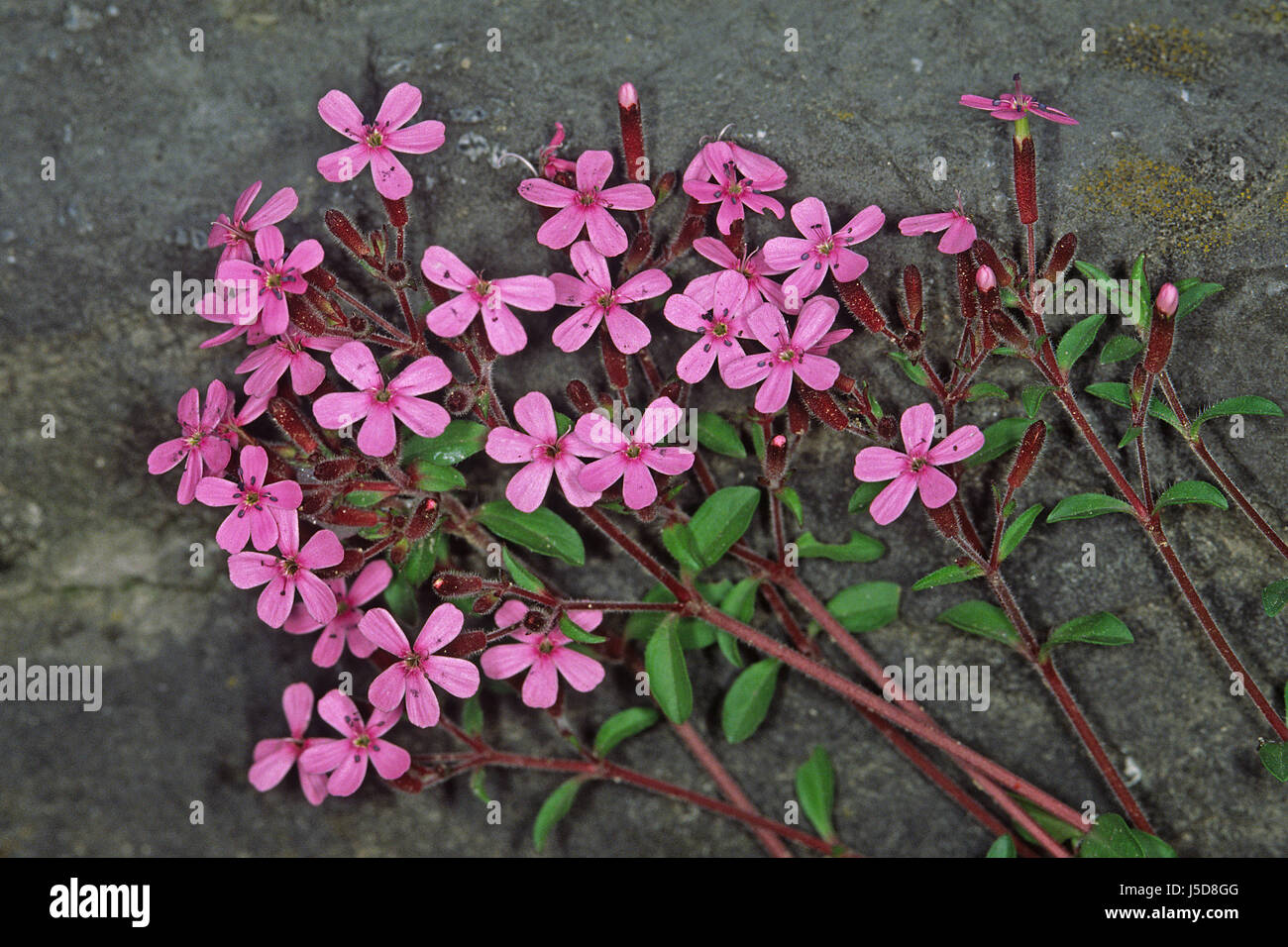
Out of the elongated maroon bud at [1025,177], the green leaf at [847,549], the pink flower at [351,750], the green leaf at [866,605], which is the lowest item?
the pink flower at [351,750]

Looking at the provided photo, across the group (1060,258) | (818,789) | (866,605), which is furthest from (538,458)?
(818,789)

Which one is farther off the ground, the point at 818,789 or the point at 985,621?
the point at 985,621

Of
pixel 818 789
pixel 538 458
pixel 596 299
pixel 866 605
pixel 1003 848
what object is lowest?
pixel 1003 848

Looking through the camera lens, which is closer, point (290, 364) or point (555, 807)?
point (290, 364)

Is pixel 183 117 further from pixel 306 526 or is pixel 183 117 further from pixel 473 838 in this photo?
pixel 473 838

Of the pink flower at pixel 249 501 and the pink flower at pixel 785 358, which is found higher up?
the pink flower at pixel 785 358

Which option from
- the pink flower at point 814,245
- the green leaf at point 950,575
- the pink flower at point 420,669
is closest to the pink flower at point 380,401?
the pink flower at point 420,669

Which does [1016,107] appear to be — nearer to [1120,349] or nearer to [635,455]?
[1120,349]

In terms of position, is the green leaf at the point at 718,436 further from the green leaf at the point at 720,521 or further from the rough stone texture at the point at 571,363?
the rough stone texture at the point at 571,363

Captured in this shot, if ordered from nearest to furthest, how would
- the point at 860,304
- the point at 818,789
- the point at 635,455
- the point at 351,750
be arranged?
the point at 635,455 → the point at 860,304 → the point at 351,750 → the point at 818,789
